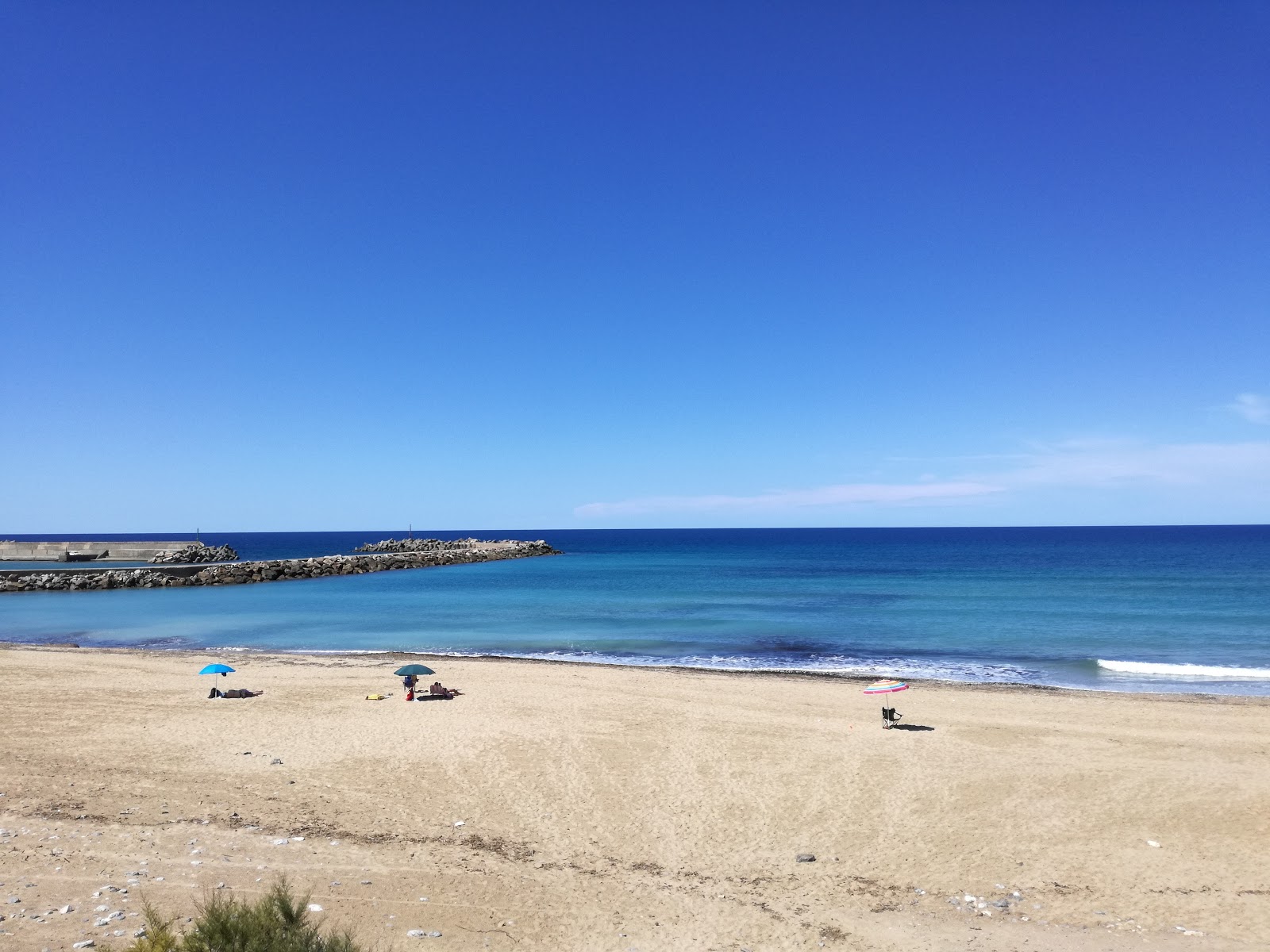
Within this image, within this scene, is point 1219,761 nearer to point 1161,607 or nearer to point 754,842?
point 754,842

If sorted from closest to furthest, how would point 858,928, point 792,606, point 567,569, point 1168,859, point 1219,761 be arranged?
point 858,928 < point 1168,859 < point 1219,761 < point 792,606 < point 567,569

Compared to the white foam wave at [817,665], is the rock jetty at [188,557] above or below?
above

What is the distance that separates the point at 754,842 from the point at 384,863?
4897mm

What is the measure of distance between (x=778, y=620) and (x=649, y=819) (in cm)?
2727

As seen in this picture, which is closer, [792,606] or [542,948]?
[542,948]

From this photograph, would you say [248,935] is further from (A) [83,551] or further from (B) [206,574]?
(A) [83,551]

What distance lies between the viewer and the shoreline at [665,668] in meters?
21.0

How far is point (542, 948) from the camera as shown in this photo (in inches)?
295

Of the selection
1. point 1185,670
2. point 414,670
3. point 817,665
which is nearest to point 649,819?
point 414,670

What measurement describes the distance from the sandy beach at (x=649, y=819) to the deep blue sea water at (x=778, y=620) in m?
7.70

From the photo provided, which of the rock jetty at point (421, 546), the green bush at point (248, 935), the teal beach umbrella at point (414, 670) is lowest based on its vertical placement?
the teal beach umbrella at point (414, 670)

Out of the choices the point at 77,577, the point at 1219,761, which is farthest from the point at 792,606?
the point at 77,577

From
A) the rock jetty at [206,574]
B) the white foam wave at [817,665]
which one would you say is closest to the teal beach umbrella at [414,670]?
the white foam wave at [817,665]

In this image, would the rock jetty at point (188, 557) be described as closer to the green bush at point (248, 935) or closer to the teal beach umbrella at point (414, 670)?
the teal beach umbrella at point (414, 670)
